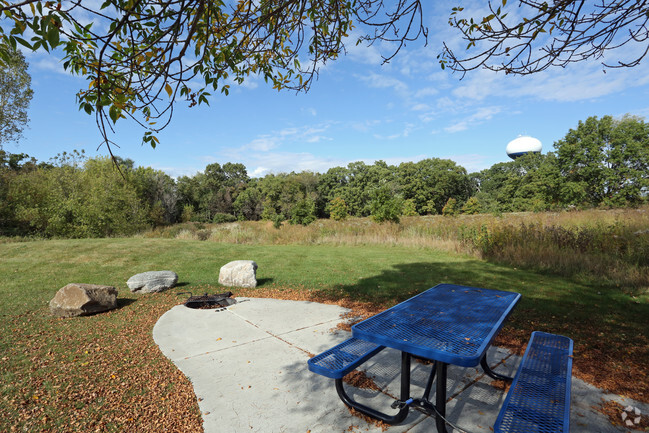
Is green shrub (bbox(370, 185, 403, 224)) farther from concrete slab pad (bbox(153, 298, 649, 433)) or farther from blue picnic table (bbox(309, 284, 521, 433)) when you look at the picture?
blue picnic table (bbox(309, 284, 521, 433))

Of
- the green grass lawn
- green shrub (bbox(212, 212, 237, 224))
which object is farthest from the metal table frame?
green shrub (bbox(212, 212, 237, 224))

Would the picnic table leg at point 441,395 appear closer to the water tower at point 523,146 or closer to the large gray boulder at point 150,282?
Result: the large gray boulder at point 150,282

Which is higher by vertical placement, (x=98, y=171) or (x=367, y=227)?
(x=98, y=171)

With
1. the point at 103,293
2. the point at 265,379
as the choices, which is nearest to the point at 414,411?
the point at 265,379

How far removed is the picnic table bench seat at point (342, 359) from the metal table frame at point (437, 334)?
0.15 m

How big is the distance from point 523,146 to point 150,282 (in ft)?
190

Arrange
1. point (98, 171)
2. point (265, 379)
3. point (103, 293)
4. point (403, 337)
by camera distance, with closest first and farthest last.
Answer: point (403, 337) < point (265, 379) < point (103, 293) < point (98, 171)

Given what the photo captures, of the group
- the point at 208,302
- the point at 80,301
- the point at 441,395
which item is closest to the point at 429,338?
the point at 441,395

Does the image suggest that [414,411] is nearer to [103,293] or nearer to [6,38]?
[6,38]

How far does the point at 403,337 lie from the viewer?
195cm

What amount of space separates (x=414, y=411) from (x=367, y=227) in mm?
12950

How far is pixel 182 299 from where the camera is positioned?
593 cm

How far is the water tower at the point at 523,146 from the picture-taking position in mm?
49250

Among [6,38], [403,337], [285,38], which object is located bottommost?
[403,337]
